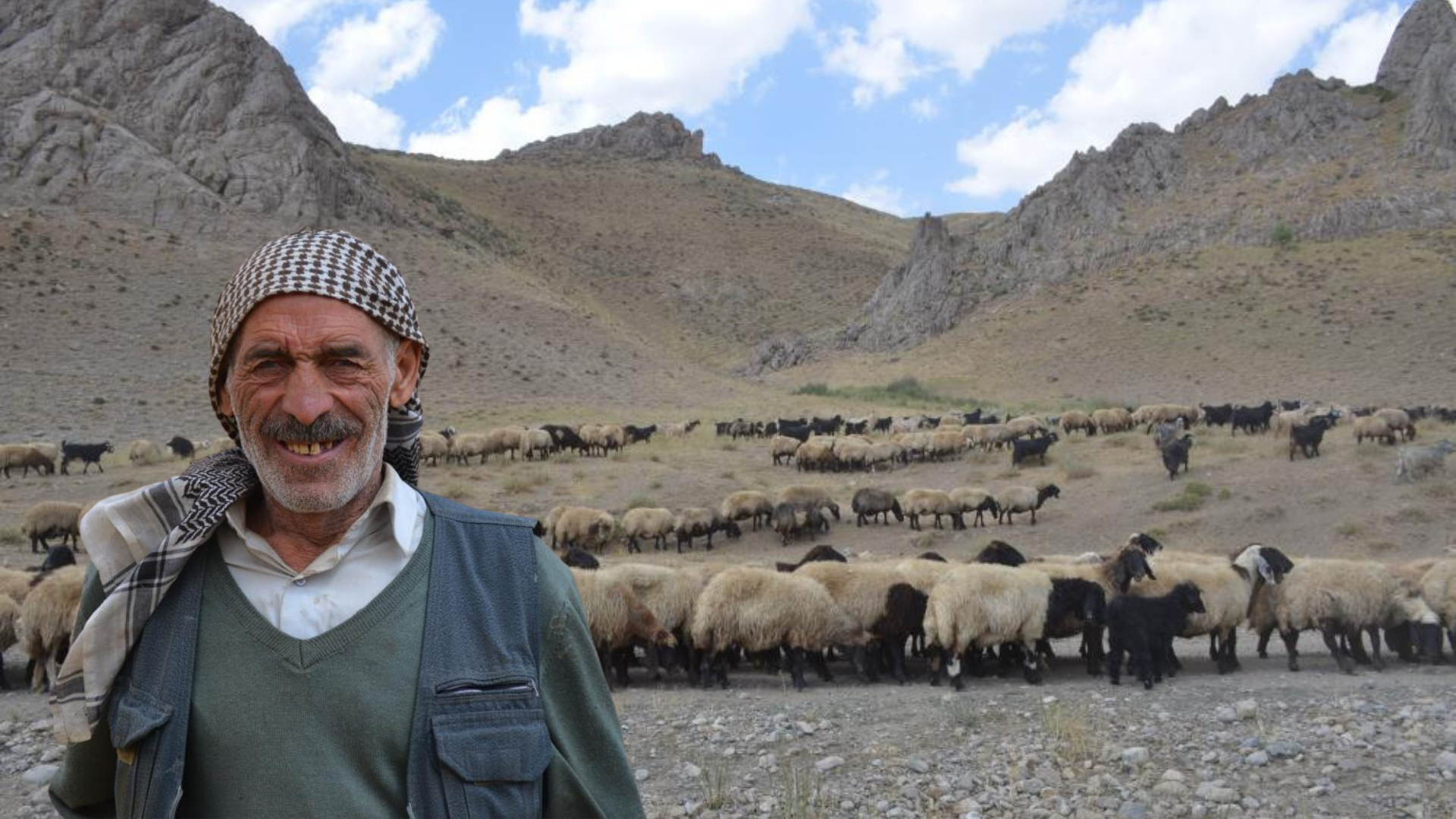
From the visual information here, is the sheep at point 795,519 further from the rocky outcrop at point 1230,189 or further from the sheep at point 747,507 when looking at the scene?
the rocky outcrop at point 1230,189

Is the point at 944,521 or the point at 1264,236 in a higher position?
the point at 1264,236

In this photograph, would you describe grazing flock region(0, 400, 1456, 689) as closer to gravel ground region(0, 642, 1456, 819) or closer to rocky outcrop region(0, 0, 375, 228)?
gravel ground region(0, 642, 1456, 819)

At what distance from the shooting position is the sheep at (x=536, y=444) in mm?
28391

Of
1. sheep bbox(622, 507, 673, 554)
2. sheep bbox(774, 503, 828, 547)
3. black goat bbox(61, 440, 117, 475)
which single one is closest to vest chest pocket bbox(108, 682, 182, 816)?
sheep bbox(622, 507, 673, 554)

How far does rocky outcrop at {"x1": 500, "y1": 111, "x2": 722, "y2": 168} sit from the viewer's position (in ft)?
390

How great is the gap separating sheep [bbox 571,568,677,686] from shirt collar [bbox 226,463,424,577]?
788 cm

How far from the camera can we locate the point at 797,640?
992 cm

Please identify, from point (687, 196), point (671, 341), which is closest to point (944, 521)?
point (671, 341)

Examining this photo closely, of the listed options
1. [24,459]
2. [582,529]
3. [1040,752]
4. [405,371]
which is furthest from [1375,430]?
[24,459]

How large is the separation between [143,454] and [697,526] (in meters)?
17.1

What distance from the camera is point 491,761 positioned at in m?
1.83

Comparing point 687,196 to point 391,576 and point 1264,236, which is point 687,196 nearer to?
point 1264,236

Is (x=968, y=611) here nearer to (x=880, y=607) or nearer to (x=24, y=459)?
(x=880, y=607)

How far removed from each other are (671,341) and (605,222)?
75.5 ft
